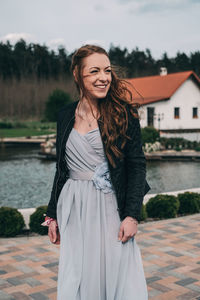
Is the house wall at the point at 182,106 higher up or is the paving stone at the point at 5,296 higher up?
the house wall at the point at 182,106

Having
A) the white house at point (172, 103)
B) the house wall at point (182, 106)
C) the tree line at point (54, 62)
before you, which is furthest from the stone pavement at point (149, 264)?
the tree line at point (54, 62)

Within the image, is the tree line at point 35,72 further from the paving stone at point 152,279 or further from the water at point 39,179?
the paving stone at point 152,279

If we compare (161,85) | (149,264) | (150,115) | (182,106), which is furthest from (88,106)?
(161,85)

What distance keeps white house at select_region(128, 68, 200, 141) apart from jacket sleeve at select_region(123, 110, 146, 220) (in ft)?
102

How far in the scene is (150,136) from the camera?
2431 cm

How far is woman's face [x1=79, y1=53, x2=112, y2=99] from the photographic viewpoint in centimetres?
224

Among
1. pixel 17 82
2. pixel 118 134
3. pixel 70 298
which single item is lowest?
pixel 70 298

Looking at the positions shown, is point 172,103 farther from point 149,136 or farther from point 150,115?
point 149,136

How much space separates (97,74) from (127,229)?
85 centimetres

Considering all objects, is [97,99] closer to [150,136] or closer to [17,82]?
[150,136]

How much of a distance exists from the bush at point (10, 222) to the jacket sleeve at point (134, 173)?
4088mm

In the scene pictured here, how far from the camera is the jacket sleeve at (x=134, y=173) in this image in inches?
86.4

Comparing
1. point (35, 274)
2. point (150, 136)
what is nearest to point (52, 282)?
point (35, 274)

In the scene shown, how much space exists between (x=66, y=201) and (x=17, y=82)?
72.9 m
